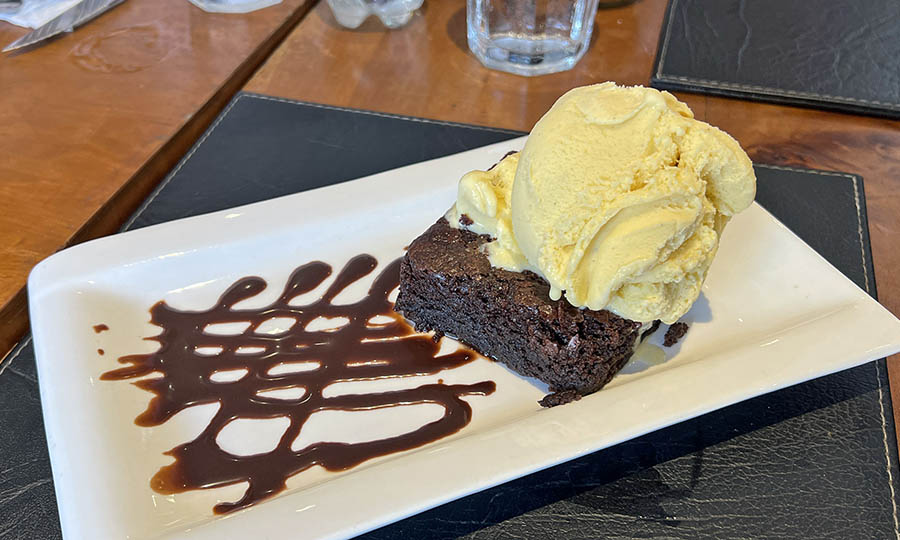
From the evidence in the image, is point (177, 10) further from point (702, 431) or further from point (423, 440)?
point (702, 431)

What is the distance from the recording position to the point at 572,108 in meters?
1.32

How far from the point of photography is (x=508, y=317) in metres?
1.36

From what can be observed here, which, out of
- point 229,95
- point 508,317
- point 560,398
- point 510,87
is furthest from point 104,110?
point 560,398

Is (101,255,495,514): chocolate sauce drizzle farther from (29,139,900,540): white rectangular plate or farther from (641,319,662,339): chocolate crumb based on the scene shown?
(641,319,662,339): chocolate crumb

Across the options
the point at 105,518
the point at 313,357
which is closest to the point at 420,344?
the point at 313,357

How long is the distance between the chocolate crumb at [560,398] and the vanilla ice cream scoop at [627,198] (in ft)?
0.58

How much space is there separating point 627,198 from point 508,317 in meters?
0.32

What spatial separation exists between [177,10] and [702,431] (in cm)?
255

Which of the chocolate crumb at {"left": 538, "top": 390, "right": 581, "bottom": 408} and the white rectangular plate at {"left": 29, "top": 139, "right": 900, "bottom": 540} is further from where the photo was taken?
the chocolate crumb at {"left": 538, "top": 390, "right": 581, "bottom": 408}

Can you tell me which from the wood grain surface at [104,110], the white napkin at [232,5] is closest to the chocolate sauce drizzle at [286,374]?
the wood grain surface at [104,110]

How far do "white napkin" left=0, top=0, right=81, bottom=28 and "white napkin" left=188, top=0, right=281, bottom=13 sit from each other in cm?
48

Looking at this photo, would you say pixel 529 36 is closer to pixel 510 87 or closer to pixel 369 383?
pixel 510 87

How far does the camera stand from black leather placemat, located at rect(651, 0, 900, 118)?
226cm

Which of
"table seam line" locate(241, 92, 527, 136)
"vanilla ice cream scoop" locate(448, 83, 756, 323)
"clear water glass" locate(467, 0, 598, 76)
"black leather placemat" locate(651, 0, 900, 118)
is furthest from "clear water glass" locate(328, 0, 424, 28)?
"vanilla ice cream scoop" locate(448, 83, 756, 323)
